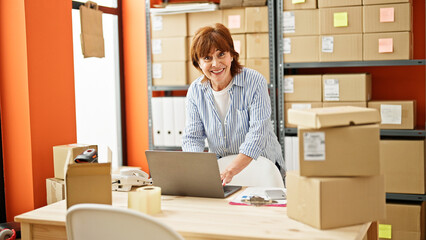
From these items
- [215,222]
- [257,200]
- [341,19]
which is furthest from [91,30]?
[215,222]

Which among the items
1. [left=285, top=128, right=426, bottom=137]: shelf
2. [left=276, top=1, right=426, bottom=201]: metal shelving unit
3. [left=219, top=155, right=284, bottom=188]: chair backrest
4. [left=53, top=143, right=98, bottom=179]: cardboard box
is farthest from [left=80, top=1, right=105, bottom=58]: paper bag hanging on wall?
[left=285, top=128, right=426, bottom=137]: shelf

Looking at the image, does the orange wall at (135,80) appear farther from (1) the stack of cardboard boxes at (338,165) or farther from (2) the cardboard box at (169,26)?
(1) the stack of cardboard boxes at (338,165)

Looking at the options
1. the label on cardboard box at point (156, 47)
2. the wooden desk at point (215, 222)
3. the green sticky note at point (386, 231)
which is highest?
the label on cardboard box at point (156, 47)

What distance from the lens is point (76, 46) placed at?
3631 millimetres

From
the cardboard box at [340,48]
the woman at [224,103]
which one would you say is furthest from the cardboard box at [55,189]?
the cardboard box at [340,48]

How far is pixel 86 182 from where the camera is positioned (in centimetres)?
181

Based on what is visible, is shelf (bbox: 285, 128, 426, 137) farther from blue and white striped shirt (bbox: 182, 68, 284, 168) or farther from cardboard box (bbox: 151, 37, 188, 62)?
cardboard box (bbox: 151, 37, 188, 62)

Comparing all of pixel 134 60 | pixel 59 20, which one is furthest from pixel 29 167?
pixel 134 60

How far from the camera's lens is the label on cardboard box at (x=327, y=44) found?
134 inches

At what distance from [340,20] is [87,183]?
220 centimetres

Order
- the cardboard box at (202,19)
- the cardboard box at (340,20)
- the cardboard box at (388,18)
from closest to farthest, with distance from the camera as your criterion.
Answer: the cardboard box at (388,18) < the cardboard box at (340,20) < the cardboard box at (202,19)

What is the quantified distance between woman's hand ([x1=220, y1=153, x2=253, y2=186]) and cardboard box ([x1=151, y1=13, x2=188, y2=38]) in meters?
1.62

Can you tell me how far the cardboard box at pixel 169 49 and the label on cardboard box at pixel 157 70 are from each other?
0.13 feet

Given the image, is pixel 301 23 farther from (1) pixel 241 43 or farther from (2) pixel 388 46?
(2) pixel 388 46
